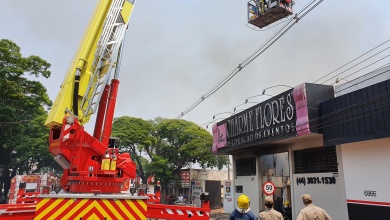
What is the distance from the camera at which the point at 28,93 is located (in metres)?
21.5

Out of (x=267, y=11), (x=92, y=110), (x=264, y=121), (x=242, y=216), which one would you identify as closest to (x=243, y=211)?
(x=242, y=216)

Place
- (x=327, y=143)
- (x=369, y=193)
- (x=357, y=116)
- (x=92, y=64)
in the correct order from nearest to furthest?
(x=92, y=64)
(x=369, y=193)
(x=357, y=116)
(x=327, y=143)

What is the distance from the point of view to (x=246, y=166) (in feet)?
69.1

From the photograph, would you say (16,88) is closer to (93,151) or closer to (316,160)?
(93,151)

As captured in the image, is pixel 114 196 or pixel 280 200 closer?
pixel 114 196

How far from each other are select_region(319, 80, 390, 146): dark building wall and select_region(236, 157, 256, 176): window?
819cm

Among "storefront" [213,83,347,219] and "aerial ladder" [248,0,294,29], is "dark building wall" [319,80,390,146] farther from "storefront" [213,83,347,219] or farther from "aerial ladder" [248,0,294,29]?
"aerial ladder" [248,0,294,29]

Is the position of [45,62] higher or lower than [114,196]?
higher

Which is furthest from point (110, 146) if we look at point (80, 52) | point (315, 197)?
point (315, 197)

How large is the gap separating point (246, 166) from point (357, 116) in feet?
36.8

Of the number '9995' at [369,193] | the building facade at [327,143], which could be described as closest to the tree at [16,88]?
the building facade at [327,143]

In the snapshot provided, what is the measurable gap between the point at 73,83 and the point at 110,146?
2322 millimetres

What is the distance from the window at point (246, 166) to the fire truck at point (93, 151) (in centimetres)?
1345

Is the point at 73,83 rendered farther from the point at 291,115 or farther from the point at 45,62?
the point at 45,62
